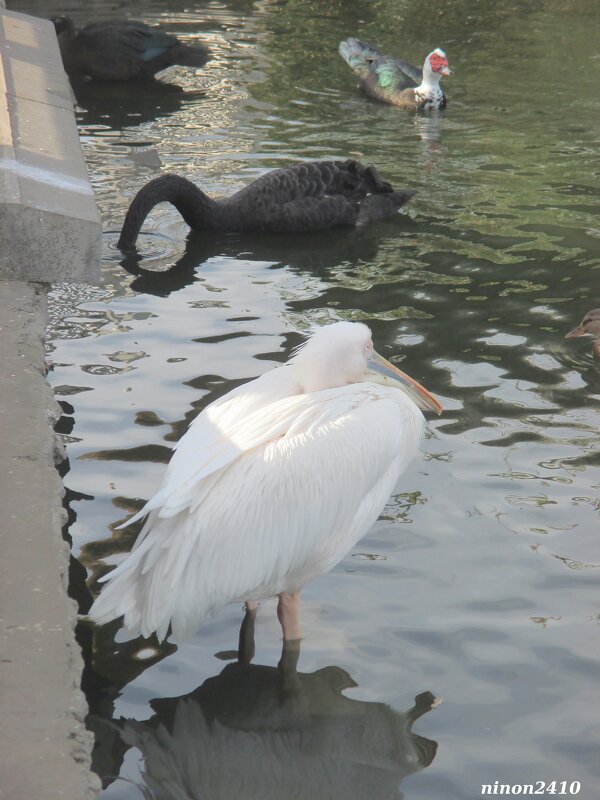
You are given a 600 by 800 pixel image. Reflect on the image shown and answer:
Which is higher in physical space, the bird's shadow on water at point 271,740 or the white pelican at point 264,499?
the white pelican at point 264,499

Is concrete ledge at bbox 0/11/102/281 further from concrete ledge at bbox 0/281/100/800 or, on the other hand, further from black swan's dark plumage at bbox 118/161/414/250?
concrete ledge at bbox 0/281/100/800

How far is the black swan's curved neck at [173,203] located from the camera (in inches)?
289

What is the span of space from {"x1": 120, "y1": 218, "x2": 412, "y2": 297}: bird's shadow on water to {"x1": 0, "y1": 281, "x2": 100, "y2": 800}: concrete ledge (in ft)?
8.69

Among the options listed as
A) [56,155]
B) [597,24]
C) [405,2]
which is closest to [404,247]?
[56,155]

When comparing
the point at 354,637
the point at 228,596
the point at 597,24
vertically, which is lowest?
the point at 354,637

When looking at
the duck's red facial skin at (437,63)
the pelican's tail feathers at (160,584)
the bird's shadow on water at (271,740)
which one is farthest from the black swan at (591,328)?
the duck's red facial skin at (437,63)

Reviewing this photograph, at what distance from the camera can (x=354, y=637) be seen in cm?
369

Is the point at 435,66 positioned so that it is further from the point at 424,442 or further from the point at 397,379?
the point at 397,379

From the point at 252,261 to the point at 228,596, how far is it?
427 cm

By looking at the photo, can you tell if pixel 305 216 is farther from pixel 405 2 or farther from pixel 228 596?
pixel 405 2

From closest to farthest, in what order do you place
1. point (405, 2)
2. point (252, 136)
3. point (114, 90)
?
point (252, 136) → point (114, 90) → point (405, 2)

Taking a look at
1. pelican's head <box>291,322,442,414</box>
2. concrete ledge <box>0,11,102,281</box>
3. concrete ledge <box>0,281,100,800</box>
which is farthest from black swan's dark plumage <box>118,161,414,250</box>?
pelican's head <box>291,322,442,414</box>

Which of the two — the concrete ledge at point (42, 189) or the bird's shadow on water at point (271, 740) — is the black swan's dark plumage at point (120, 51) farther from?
the bird's shadow on water at point (271, 740)

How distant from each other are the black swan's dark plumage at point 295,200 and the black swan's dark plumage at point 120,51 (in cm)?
459
